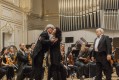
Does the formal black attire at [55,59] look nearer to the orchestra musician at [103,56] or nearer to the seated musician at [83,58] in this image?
the orchestra musician at [103,56]

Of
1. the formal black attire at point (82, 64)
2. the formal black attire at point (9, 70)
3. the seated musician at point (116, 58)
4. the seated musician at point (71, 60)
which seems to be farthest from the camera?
the seated musician at point (71, 60)

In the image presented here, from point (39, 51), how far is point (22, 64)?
6.27 feet

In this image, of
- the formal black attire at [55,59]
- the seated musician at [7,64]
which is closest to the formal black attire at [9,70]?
→ the seated musician at [7,64]

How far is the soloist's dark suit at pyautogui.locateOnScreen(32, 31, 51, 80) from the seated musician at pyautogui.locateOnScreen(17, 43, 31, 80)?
58.1 inches

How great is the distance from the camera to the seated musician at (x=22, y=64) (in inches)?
344

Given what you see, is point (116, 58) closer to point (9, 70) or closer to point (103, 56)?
point (103, 56)

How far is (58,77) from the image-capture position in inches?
282

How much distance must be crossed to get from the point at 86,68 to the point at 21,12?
6.21 metres

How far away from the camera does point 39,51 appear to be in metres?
7.09

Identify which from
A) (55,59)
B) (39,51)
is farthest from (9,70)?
(55,59)

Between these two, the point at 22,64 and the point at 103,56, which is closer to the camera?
the point at 103,56

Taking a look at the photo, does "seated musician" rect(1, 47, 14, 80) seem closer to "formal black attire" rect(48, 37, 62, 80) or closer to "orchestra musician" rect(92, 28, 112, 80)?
"formal black attire" rect(48, 37, 62, 80)

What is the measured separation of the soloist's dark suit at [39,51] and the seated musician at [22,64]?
4.84ft

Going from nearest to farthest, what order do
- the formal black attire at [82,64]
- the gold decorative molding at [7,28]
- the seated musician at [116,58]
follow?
the seated musician at [116,58]
the formal black attire at [82,64]
the gold decorative molding at [7,28]
